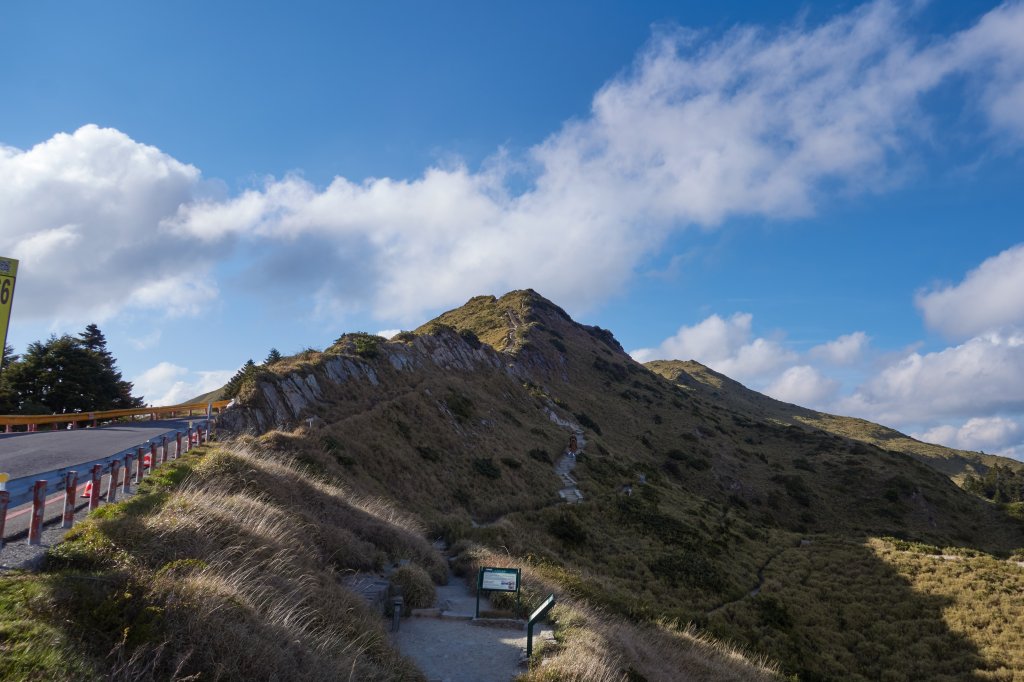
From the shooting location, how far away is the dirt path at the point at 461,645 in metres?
9.94

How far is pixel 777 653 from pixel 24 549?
74.1 ft

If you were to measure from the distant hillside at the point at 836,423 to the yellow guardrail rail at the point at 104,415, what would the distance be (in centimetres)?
11172

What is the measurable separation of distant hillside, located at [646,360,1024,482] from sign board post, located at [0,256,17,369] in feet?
430

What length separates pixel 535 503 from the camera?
32000 mm

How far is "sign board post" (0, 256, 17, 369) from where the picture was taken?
7914 mm

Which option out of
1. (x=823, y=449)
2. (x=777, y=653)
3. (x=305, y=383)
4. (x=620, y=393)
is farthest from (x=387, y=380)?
(x=823, y=449)

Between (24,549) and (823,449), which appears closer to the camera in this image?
(24,549)

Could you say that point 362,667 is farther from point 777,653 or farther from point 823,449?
point 823,449

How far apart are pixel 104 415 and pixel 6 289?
97.1 feet

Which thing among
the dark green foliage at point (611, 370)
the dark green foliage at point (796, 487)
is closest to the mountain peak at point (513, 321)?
the dark green foliage at point (611, 370)

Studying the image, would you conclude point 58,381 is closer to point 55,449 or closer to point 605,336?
point 55,449

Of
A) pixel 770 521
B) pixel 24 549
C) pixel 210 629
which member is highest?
pixel 24 549

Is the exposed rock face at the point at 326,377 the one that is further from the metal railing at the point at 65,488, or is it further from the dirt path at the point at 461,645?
the dirt path at the point at 461,645

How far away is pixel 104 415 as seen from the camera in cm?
3225
